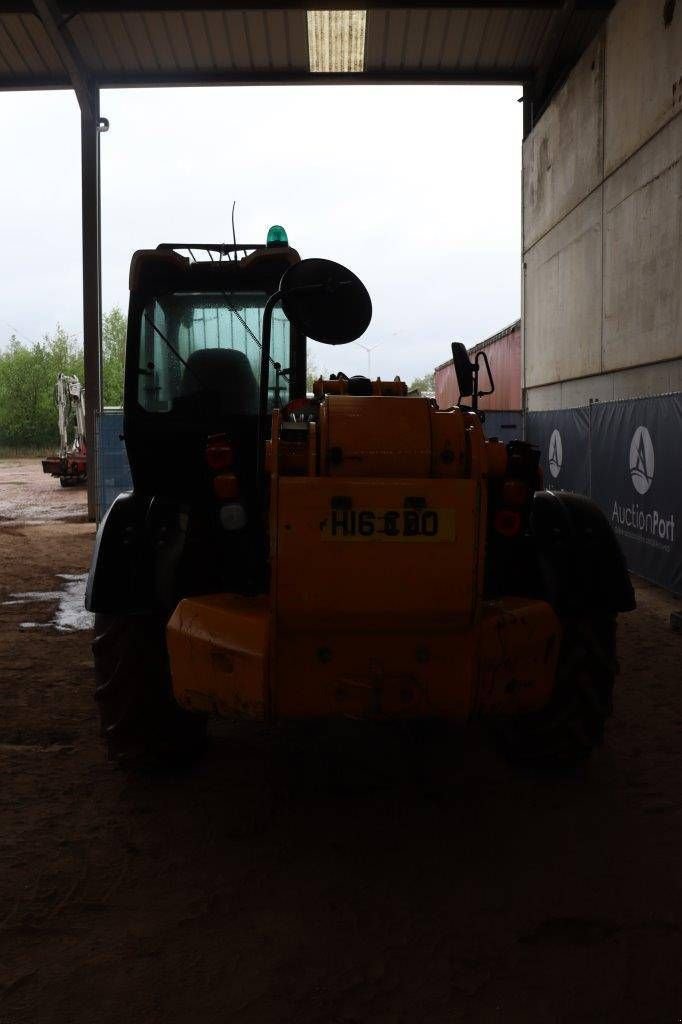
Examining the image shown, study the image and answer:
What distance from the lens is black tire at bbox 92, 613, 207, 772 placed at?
375cm

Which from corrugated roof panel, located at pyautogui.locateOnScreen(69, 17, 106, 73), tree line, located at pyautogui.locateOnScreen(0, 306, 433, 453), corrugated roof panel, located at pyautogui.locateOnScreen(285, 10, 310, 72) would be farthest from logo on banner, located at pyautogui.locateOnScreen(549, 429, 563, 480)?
tree line, located at pyautogui.locateOnScreen(0, 306, 433, 453)

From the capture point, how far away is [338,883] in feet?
10.0

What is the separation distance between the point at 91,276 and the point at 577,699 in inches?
562

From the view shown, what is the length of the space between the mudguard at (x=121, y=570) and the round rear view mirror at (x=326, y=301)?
1218mm

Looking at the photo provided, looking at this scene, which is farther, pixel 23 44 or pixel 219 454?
pixel 23 44

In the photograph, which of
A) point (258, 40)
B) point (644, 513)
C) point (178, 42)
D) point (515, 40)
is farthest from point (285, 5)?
point (644, 513)

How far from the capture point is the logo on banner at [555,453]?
12.2 m

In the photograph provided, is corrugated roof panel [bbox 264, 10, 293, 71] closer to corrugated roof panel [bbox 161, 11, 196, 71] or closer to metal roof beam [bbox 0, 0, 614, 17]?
metal roof beam [bbox 0, 0, 614, 17]

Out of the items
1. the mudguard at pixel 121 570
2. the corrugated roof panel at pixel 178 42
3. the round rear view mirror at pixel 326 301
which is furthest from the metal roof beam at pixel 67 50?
the round rear view mirror at pixel 326 301

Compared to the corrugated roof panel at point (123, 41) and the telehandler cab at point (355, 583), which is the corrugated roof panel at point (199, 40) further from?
the telehandler cab at point (355, 583)

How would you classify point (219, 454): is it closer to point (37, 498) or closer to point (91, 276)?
point (91, 276)

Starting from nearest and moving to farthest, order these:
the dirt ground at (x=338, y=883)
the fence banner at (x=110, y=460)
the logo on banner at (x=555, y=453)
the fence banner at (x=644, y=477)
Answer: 1. the dirt ground at (x=338, y=883)
2. the fence banner at (x=644, y=477)
3. the logo on banner at (x=555, y=453)
4. the fence banner at (x=110, y=460)

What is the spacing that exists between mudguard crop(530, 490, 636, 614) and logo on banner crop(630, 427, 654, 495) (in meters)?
5.40

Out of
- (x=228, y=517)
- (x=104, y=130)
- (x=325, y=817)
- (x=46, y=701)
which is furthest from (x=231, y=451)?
(x=104, y=130)
